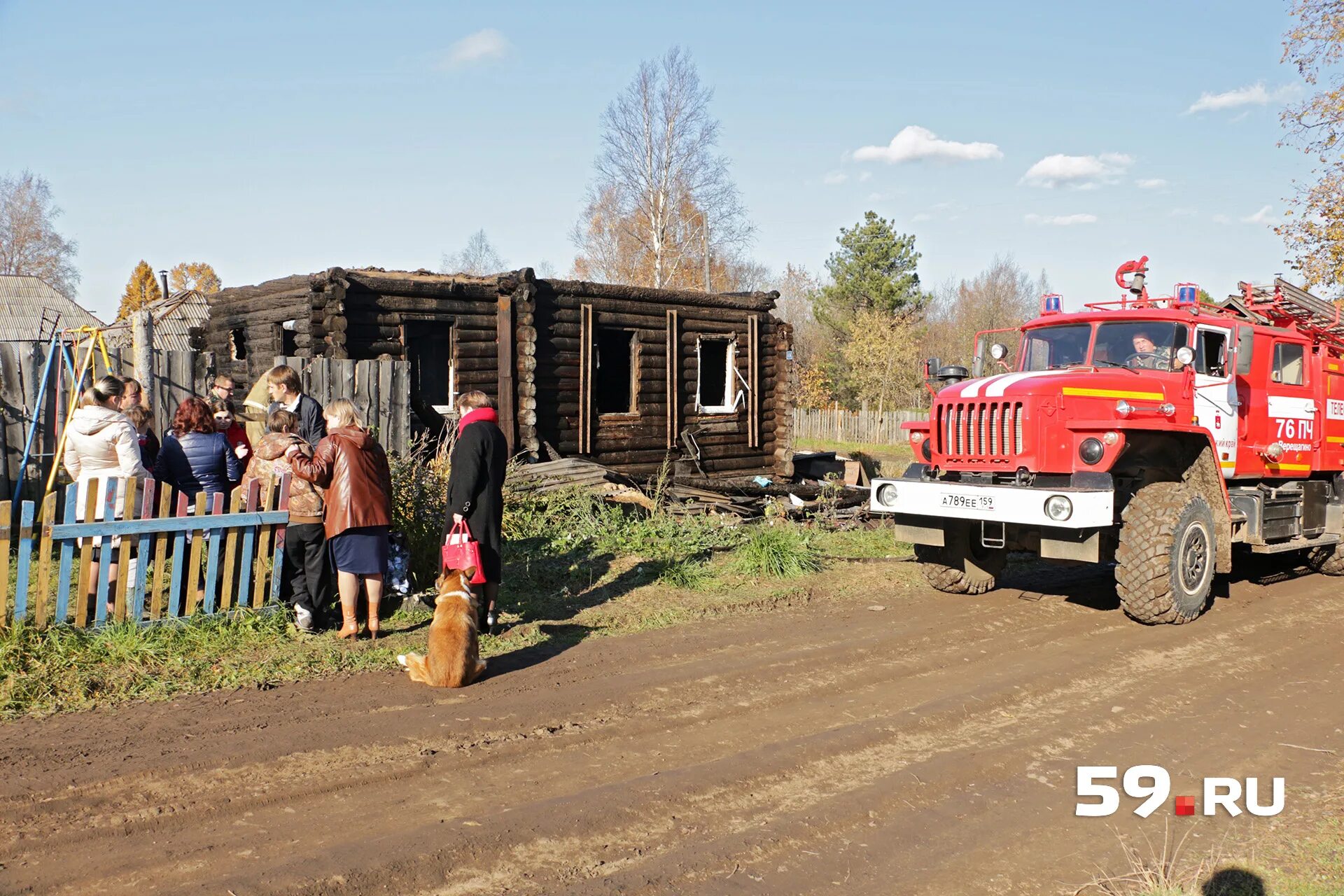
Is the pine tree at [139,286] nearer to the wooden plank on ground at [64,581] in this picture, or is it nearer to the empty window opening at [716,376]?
the empty window opening at [716,376]

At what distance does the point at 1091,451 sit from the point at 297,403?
20.8 ft

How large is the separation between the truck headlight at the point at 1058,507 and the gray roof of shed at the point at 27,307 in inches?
1477

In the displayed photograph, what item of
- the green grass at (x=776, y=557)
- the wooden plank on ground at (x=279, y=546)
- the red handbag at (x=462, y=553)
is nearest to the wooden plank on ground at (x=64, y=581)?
the wooden plank on ground at (x=279, y=546)

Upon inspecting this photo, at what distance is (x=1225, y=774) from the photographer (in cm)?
480

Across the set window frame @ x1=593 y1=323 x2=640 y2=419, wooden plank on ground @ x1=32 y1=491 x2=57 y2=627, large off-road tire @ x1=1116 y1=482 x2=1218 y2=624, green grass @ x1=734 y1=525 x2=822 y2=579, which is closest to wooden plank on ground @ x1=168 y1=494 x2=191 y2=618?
wooden plank on ground @ x1=32 y1=491 x2=57 y2=627

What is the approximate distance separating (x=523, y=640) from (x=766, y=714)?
7.32 ft

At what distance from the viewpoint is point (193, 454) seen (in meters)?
7.44

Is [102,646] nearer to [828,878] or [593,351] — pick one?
[828,878]

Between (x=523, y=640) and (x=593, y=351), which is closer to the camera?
(x=523, y=640)

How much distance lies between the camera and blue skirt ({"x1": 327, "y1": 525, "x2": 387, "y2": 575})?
7004 millimetres

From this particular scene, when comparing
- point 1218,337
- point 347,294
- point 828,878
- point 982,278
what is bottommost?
point 828,878

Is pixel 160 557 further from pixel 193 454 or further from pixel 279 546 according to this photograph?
pixel 193 454

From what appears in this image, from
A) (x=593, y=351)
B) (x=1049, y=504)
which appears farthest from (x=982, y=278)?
(x=1049, y=504)

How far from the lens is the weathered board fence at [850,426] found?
118 feet
